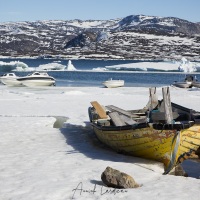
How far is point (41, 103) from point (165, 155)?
15.8 metres

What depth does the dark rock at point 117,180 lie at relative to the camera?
8.73 meters

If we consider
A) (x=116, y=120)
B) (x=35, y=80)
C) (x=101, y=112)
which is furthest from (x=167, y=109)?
(x=35, y=80)

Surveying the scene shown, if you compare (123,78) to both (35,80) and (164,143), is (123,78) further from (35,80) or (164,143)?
(164,143)

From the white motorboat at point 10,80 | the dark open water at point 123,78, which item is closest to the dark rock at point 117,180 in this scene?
the white motorboat at point 10,80

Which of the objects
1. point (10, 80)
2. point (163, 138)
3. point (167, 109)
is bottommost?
point (10, 80)

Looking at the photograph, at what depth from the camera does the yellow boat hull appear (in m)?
10.4

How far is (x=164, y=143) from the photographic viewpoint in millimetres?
10445

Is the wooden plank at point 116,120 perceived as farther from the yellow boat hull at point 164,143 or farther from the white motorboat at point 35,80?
the white motorboat at point 35,80

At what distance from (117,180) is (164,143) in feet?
7.14

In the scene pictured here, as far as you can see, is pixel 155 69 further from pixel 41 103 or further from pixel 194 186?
pixel 194 186

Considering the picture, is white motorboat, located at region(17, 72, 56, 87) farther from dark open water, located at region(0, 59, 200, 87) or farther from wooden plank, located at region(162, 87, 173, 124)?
wooden plank, located at region(162, 87, 173, 124)

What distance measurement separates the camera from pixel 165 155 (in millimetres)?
10664

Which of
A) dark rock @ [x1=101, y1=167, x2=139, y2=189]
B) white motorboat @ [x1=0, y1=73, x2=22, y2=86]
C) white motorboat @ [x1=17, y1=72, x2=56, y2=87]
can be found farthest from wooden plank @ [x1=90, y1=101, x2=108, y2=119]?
white motorboat @ [x1=0, y1=73, x2=22, y2=86]

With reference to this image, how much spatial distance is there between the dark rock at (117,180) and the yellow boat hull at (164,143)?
1.62 metres
